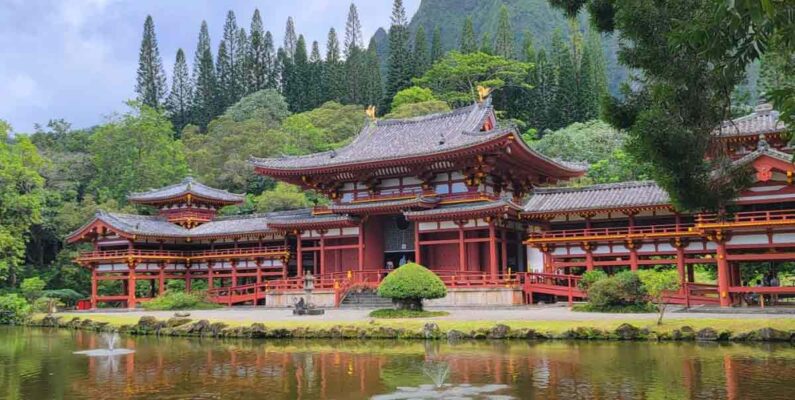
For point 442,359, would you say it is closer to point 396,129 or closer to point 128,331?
point 128,331

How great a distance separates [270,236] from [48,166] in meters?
23.6

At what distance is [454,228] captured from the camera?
33844 millimetres

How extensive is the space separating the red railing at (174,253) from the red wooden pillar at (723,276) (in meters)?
22.0

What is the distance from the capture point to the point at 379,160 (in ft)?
113

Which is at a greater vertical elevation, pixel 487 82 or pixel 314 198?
pixel 487 82

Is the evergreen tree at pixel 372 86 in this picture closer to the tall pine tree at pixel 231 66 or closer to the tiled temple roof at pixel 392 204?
the tall pine tree at pixel 231 66

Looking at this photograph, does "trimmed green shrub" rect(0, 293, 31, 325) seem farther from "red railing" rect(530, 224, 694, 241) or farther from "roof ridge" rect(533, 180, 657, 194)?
"roof ridge" rect(533, 180, 657, 194)

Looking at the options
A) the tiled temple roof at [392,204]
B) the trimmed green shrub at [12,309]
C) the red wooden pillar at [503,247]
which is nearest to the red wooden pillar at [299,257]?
the tiled temple roof at [392,204]

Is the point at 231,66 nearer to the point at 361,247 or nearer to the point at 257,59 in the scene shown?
the point at 257,59

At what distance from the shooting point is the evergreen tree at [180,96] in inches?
3656

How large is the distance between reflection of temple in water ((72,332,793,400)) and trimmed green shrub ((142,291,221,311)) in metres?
16.5

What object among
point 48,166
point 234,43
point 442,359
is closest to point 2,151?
point 48,166

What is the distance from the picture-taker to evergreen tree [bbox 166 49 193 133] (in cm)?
9287

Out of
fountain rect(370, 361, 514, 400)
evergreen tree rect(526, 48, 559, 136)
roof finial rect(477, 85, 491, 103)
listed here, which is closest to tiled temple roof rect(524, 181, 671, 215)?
roof finial rect(477, 85, 491, 103)
